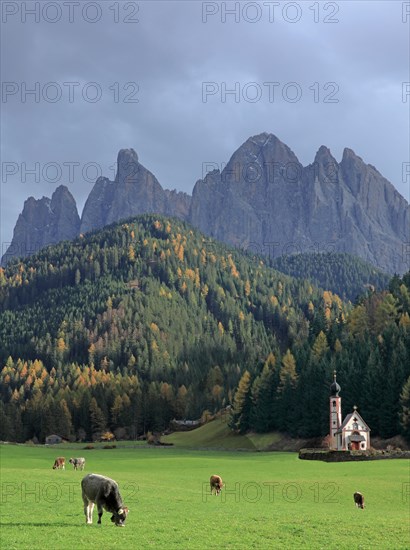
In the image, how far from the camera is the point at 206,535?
27.2m

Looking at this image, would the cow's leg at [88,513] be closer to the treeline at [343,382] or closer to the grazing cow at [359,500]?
the grazing cow at [359,500]

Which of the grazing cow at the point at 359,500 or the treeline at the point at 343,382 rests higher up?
the treeline at the point at 343,382

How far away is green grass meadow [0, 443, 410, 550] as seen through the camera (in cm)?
2614

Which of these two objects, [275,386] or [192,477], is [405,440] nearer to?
[275,386]

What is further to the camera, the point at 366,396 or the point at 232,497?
the point at 366,396

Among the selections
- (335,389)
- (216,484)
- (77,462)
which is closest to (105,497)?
(216,484)

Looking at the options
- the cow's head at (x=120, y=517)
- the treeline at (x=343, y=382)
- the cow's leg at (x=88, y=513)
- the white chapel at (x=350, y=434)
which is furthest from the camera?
the treeline at (x=343, y=382)

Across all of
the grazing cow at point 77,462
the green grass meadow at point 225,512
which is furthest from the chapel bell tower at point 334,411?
the grazing cow at point 77,462

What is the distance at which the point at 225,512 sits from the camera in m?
35.7

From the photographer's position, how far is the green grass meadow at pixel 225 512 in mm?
26141

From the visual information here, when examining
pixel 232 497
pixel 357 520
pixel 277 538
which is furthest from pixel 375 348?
pixel 277 538

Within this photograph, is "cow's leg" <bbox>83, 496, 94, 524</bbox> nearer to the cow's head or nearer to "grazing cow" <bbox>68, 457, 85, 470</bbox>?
the cow's head

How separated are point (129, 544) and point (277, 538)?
6.74 metres

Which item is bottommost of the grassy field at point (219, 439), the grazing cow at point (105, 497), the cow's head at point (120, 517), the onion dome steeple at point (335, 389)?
the grassy field at point (219, 439)
